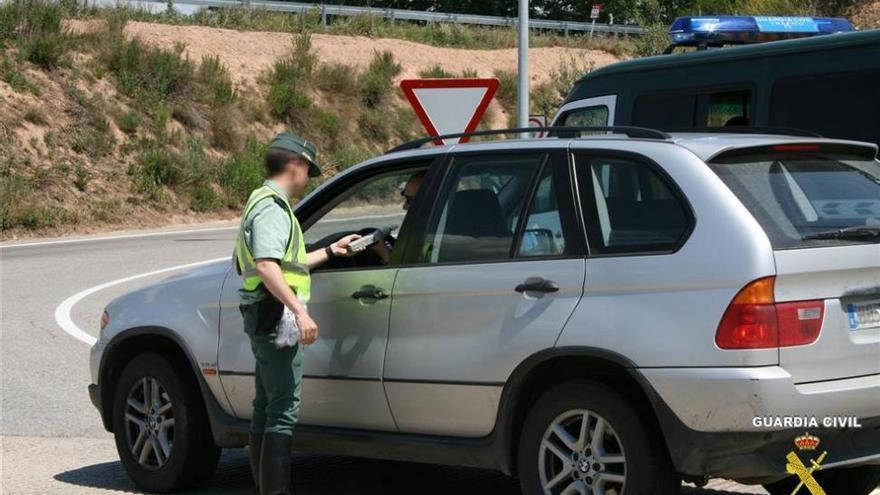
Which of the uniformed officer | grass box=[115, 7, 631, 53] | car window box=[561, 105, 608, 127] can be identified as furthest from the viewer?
grass box=[115, 7, 631, 53]

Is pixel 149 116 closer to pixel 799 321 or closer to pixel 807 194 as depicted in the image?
pixel 807 194

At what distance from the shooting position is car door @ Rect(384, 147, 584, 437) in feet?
19.1

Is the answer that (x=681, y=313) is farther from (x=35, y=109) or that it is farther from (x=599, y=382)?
(x=35, y=109)

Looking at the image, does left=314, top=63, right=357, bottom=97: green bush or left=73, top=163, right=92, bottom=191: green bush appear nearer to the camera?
left=73, top=163, right=92, bottom=191: green bush

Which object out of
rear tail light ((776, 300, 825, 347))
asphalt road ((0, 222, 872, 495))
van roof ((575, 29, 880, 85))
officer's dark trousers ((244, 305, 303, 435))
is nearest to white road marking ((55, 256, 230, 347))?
asphalt road ((0, 222, 872, 495))

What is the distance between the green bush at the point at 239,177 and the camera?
31.0 meters

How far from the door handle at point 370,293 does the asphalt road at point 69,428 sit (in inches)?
54.8

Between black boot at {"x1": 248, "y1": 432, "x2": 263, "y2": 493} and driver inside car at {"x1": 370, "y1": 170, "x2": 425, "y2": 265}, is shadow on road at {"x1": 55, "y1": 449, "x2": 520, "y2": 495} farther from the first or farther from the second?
driver inside car at {"x1": 370, "y1": 170, "x2": 425, "y2": 265}

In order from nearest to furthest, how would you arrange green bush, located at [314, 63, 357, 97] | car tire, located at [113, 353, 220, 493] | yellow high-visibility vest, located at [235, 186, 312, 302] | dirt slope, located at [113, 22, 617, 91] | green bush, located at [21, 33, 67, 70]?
yellow high-visibility vest, located at [235, 186, 312, 302], car tire, located at [113, 353, 220, 493], green bush, located at [21, 33, 67, 70], dirt slope, located at [113, 22, 617, 91], green bush, located at [314, 63, 357, 97]

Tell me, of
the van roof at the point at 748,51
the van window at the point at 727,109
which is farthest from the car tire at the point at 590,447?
the van window at the point at 727,109

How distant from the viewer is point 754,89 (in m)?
10.8

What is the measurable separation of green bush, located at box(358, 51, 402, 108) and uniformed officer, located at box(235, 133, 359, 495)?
33.1m

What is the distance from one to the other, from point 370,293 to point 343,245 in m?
0.40

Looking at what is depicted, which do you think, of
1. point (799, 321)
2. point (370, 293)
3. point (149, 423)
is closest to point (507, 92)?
point (149, 423)
